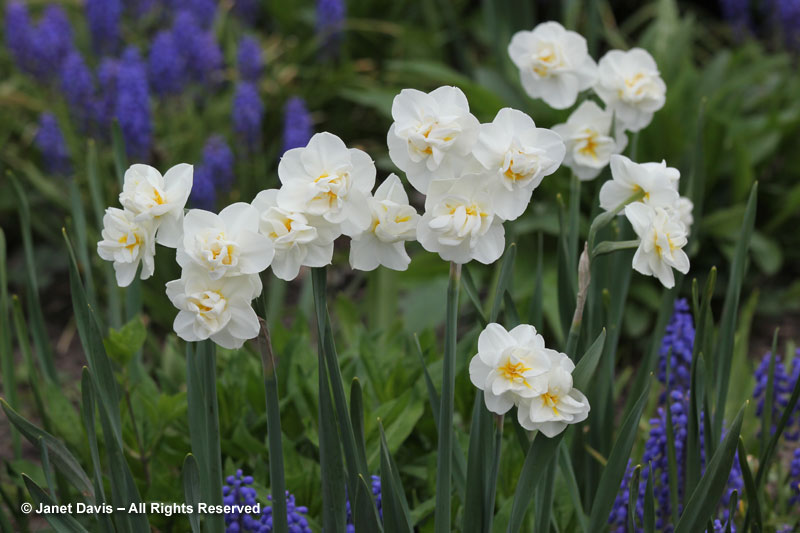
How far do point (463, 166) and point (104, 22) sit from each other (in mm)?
2346

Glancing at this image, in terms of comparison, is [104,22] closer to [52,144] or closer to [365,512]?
[52,144]

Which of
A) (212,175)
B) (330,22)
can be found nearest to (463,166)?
(212,175)

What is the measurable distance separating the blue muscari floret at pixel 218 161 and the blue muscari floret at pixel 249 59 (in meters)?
0.34

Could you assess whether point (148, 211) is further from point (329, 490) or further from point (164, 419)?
point (164, 419)

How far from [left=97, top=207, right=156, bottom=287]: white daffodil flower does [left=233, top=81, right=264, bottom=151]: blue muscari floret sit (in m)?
1.80

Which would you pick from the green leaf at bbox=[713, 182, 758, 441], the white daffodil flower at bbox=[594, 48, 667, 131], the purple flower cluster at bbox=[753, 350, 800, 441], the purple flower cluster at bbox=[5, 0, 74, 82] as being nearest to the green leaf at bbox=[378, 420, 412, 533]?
the green leaf at bbox=[713, 182, 758, 441]

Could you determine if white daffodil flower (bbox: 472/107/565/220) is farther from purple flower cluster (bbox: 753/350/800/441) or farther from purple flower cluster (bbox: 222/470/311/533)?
purple flower cluster (bbox: 753/350/800/441)

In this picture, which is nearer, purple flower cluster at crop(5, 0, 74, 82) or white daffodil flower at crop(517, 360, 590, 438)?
white daffodil flower at crop(517, 360, 590, 438)

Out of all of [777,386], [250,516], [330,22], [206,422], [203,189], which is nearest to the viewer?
[206,422]

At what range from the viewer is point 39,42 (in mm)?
2873

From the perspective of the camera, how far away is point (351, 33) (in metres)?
3.88

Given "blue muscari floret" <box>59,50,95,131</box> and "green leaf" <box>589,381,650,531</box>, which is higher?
"blue muscari floret" <box>59,50,95,131</box>

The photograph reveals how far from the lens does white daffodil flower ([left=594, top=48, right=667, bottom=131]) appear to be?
4.54ft

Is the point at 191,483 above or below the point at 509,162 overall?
below
